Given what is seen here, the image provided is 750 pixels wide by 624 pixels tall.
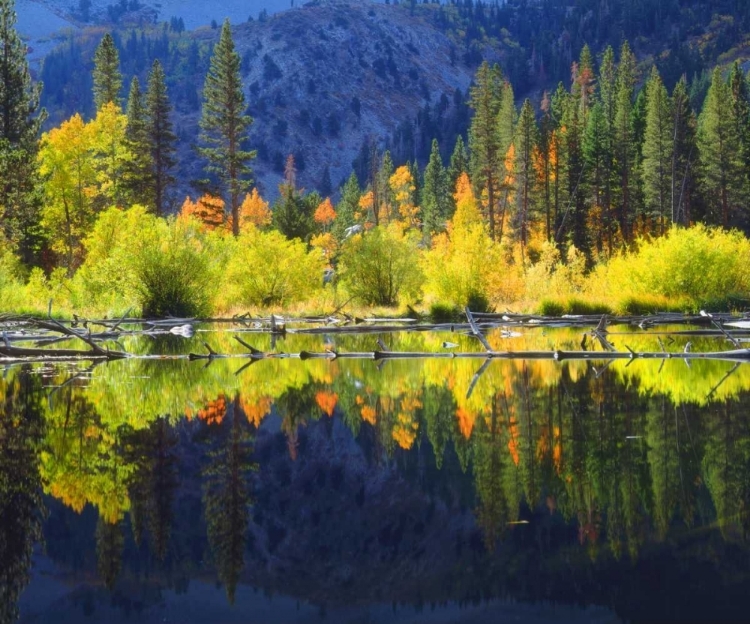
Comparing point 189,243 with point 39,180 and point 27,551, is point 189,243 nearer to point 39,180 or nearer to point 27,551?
point 39,180

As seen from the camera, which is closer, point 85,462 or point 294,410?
point 85,462

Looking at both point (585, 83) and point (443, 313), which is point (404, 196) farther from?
point (443, 313)

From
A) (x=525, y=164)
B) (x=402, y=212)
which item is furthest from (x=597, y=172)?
(x=402, y=212)

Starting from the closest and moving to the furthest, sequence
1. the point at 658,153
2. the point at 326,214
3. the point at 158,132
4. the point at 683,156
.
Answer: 1. the point at 158,132
2. the point at 658,153
3. the point at 683,156
4. the point at 326,214

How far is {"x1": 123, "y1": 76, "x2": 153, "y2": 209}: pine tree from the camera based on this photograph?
60531 millimetres

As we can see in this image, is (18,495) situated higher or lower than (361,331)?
lower

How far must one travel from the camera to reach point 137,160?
6106cm

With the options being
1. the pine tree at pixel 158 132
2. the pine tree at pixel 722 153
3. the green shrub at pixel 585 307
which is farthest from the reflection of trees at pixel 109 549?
the pine tree at pixel 722 153

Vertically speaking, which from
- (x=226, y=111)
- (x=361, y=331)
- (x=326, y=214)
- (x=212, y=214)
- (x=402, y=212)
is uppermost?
(x=326, y=214)

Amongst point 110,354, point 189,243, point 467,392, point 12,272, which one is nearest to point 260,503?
point 467,392

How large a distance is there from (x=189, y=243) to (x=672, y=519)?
1132 inches

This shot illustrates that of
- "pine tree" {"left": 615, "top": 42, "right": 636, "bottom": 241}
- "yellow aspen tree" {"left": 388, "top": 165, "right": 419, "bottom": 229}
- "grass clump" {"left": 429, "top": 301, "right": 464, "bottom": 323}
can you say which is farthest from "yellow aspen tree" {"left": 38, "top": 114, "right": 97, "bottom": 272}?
"yellow aspen tree" {"left": 388, "top": 165, "right": 419, "bottom": 229}

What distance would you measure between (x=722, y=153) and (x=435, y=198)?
38.8 meters

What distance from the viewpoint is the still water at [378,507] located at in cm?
519
